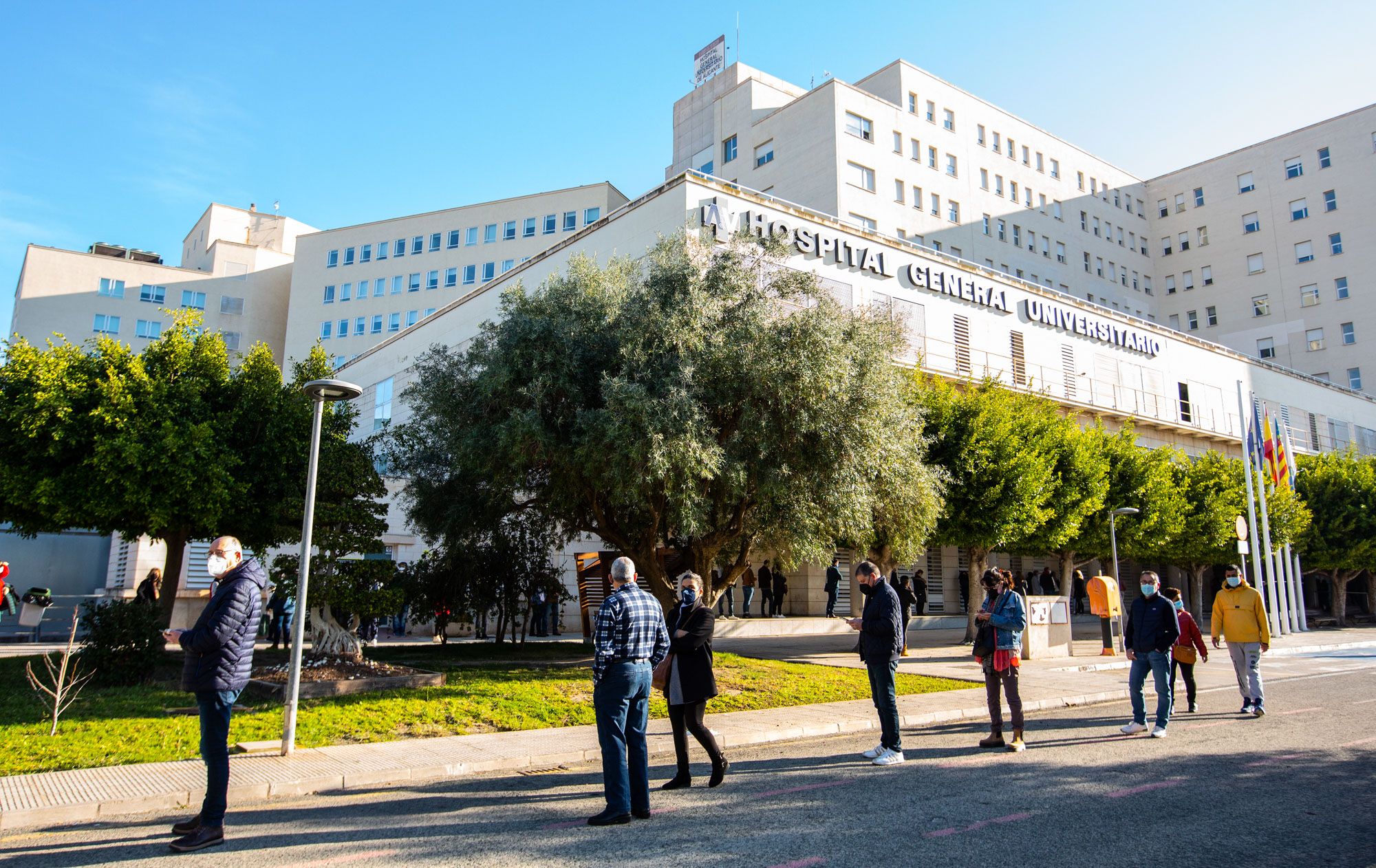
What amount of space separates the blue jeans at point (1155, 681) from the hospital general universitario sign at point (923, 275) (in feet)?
47.8

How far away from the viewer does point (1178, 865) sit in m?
5.11

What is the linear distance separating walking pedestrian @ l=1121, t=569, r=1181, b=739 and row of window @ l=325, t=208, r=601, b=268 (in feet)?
159

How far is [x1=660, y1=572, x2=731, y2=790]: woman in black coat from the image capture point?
23.5 feet

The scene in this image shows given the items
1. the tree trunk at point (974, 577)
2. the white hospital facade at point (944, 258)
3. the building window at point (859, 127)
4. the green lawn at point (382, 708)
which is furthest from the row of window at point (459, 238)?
the green lawn at point (382, 708)

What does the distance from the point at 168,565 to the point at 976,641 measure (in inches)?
609

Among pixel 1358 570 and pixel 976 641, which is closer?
pixel 976 641

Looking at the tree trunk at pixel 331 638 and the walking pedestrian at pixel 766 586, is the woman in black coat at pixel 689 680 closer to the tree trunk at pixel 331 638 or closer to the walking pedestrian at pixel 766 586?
the tree trunk at pixel 331 638

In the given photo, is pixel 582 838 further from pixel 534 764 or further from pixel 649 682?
pixel 534 764

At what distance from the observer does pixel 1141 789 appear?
709 centimetres

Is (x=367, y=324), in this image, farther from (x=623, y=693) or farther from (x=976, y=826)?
(x=976, y=826)

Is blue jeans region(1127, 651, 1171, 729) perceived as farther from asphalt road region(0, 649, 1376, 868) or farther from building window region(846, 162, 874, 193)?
building window region(846, 162, 874, 193)

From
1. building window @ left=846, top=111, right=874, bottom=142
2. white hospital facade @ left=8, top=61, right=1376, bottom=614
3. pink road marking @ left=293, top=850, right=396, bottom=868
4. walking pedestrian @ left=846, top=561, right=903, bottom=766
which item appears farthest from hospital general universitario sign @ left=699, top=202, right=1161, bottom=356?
pink road marking @ left=293, top=850, right=396, bottom=868

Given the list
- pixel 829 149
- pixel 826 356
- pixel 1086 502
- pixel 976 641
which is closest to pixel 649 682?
pixel 976 641

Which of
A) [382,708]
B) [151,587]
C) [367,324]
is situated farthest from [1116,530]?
[367,324]
